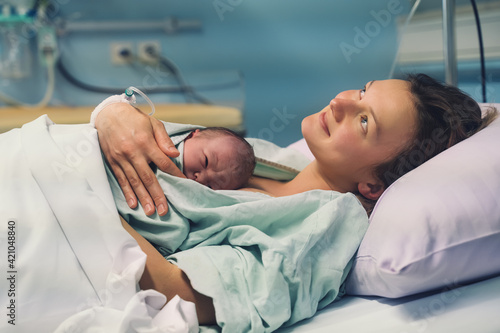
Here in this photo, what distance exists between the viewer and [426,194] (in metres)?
0.87

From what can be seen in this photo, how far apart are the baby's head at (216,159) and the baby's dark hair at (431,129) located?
30 cm

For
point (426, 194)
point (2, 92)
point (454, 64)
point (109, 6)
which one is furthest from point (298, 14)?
point (426, 194)

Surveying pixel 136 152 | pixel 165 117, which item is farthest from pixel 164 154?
pixel 165 117

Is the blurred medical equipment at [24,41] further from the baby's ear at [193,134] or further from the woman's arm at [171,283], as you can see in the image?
the woman's arm at [171,283]

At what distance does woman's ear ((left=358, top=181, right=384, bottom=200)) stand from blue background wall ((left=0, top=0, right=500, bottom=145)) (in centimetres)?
139

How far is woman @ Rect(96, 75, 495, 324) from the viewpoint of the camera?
972 mm

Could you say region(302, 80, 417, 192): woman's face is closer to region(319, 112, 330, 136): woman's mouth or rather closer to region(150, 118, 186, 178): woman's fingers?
region(319, 112, 330, 136): woman's mouth

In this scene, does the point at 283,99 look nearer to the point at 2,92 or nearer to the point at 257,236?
the point at 2,92

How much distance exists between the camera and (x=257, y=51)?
275cm

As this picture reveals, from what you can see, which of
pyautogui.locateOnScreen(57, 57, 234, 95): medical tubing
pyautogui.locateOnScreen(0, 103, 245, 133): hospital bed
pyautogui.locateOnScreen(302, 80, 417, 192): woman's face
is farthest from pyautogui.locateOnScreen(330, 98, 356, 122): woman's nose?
pyautogui.locateOnScreen(57, 57, 234, 95): medical tubing

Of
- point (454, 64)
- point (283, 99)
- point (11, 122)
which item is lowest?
point (283, 99)

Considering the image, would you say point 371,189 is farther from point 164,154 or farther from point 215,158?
point 164,154

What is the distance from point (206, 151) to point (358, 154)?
1.07 ft

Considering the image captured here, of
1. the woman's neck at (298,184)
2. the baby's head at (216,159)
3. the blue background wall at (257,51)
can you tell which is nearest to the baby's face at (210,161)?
the baby's head at (216,159)
